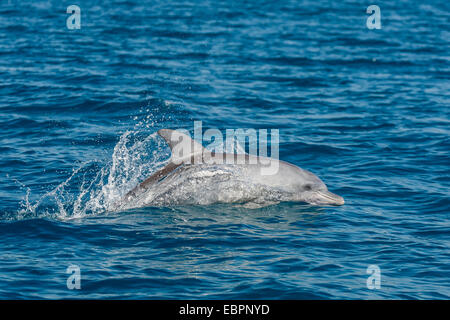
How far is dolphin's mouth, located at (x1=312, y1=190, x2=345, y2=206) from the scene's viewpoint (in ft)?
51.0

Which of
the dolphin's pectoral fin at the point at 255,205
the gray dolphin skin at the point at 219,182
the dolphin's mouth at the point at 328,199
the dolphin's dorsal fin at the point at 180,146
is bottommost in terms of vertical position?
the dolphin's pectoral fin at the point at 255,205

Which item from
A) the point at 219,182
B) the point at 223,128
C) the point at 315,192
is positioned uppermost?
the point at 223,128

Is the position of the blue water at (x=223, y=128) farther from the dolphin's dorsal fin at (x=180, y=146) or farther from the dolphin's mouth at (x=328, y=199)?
the dolphin's dorsal fin at (x=180, y=146)

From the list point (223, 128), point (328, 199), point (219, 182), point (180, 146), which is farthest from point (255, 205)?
point (223, 128)

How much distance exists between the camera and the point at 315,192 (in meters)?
15.8

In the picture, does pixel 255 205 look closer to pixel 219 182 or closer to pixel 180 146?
pixel 219 182

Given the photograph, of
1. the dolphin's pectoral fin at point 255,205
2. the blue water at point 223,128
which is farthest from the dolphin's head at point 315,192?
the dolphin's pectoral fin at point 255,205

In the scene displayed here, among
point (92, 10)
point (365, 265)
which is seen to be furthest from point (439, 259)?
point (92, 10)

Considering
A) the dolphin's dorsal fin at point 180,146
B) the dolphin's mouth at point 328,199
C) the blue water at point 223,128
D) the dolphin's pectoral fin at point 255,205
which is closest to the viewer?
the blue water at point 223,128

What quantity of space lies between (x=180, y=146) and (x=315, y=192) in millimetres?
3185

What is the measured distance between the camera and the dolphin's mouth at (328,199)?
1554 centimetres

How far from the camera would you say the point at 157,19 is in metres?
36.0

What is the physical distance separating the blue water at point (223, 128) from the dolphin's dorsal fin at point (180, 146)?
1106 millimetres
